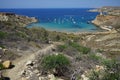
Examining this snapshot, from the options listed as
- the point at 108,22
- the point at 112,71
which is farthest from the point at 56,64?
the point at 108,22

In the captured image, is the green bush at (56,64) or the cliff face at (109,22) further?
Answer: the cliff face at (109,22)

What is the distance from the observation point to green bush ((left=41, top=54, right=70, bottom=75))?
1376 cm

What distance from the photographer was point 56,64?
13805mm

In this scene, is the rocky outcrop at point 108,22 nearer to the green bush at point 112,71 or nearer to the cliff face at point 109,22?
the cliff face at point 109,22

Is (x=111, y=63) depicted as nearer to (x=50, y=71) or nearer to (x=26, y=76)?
(x=50, y=71)

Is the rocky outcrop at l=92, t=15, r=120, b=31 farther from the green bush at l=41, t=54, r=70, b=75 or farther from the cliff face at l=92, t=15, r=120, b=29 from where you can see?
the green bush at l=41, t=54, r=70, b=75

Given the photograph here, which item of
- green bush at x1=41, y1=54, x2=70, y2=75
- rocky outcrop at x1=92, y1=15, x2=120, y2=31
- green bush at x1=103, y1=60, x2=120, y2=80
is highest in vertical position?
green bush at x1=103, y1=60, x2=120, y2=80

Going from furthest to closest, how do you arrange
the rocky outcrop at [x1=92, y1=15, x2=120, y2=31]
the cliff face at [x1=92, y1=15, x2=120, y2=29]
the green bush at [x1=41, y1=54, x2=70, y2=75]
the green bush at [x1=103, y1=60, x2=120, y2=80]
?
1. the cliff face at [x1=92, y1=15, x2=120, y2=29]
2. the rocky outcrop at [x1=92, y1=15, x2=120, y2=31]
3. the green bush at [x1=41, y1=54, x2=70, y2=75]
4. the green bush at [x1=103, y1=60, x2=120, y2=80]

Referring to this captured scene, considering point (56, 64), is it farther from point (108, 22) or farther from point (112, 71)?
point (108, 22)

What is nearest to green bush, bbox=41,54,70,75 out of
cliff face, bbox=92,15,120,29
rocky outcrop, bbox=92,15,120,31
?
cliff face, bbox=92,15,120,29

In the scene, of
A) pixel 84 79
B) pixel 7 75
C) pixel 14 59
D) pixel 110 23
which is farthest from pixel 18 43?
pixel 110 23

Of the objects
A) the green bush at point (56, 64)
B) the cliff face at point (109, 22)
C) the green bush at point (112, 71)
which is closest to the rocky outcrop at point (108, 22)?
the cliff face at point (109, 22)

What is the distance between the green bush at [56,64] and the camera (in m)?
13.8

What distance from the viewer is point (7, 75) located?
46.8ft
